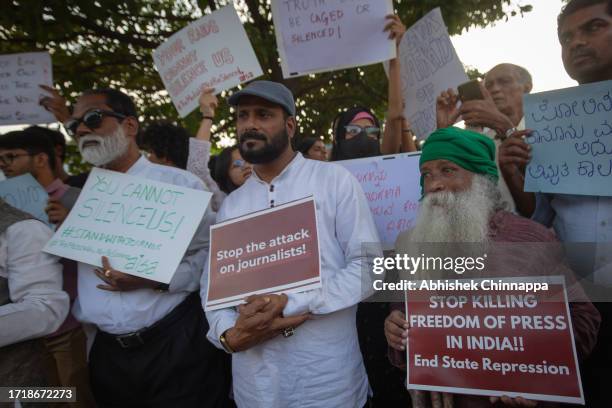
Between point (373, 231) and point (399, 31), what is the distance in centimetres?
158

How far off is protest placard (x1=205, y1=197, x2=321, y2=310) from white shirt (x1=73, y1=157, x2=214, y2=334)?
537mm

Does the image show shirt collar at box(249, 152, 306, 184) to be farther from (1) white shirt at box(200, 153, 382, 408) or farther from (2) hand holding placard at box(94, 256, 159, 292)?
(2) hand holding placard at box(94, 256, 159, 292)

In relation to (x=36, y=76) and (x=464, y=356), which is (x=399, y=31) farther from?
(x=36, y=76)

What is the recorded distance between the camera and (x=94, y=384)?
2336 mm

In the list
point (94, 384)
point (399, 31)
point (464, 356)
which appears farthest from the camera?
point (399, 31)

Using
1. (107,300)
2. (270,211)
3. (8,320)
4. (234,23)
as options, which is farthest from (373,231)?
(234,23)

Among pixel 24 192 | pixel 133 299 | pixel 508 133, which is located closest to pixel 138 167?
pixel 24 192

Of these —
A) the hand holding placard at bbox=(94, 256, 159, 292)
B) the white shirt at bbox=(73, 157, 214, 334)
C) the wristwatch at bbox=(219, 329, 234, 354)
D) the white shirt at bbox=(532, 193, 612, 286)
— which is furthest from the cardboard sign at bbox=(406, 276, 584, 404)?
the hand holding placard at bbox=(94, 256, 159, 292)

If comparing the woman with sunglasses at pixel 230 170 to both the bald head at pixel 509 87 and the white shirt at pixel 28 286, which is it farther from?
the bald head at pixel 509 87

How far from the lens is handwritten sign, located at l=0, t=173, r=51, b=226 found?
2.50m

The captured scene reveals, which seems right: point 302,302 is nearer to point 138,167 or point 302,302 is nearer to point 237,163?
point 138,167

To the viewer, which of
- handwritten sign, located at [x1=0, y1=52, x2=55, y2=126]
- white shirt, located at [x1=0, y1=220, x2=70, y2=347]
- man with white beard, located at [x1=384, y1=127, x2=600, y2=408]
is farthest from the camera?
handwritten sign, located at [x1=0, y1=52, x2=55, y2=126]

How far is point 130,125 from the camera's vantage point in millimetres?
2602

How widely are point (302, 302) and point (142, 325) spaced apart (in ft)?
3.44
